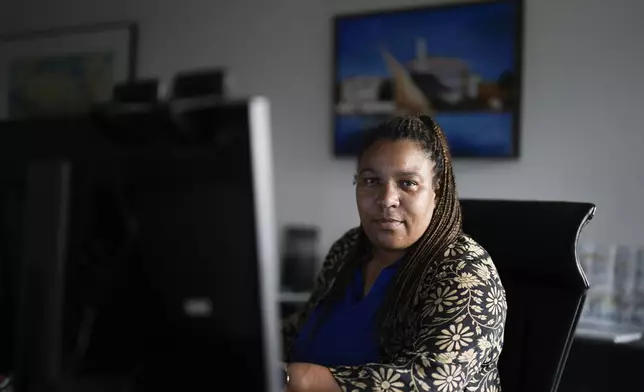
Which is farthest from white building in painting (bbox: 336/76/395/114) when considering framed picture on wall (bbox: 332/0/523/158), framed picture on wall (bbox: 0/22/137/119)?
framed picture on wall (bbox: 0/22/137/119)

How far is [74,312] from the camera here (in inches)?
24.9

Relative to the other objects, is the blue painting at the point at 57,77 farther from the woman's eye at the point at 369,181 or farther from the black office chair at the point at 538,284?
the black office chair at the point at 538,284

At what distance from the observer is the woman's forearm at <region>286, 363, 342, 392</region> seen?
1029 mm

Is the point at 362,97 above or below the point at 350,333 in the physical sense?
above

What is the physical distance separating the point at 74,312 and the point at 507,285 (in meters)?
0.91

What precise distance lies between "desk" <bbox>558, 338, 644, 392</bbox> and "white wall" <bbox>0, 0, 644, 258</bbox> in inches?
21.6

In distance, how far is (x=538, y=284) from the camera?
1232 mm

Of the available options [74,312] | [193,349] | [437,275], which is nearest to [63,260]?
[74,312]

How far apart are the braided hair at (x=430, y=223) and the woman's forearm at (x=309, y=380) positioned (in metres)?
0.20

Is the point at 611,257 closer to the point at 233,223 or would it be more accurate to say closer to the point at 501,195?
the point at 501,195

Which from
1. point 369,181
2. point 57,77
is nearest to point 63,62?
point 57,77

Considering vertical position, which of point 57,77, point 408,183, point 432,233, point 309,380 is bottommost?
point 309,380

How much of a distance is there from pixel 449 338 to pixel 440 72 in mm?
1587

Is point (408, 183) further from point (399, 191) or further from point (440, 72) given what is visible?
point (440, 72)
